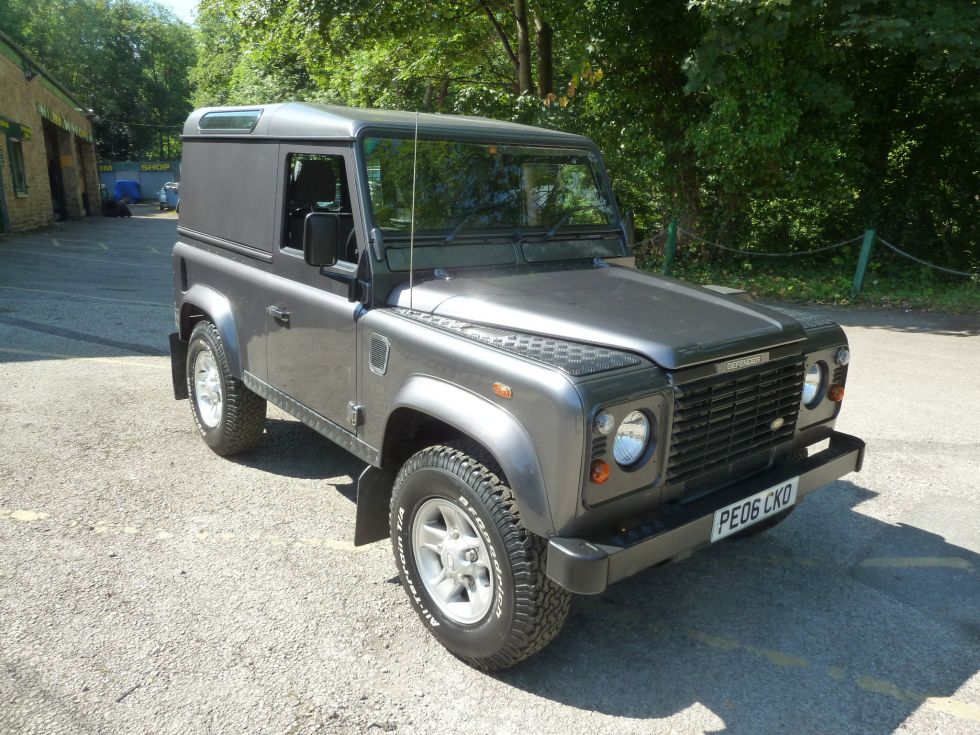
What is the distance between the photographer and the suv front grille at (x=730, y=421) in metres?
2.88

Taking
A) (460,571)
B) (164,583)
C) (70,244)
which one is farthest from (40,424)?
(70,244)

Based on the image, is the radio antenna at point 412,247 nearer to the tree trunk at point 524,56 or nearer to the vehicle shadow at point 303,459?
the vehicle shadow at point 303,459

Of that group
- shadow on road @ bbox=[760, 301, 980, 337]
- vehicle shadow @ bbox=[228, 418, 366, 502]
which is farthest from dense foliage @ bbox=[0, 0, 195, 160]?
vehicle shadow @ bbox=[228, 418, 366, 502]

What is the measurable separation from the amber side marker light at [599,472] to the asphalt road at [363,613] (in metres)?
0.91

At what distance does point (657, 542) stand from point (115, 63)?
2531 inches

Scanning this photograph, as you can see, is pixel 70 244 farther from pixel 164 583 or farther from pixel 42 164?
pixel 164 583

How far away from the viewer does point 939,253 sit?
45.0 ft

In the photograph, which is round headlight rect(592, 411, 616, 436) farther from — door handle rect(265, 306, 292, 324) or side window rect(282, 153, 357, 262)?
door handle rect(265, 306, 292, 324)

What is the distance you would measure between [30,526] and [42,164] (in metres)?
22.8

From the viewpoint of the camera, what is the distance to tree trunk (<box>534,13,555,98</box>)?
14.7 metres

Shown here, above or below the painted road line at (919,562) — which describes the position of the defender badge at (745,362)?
above

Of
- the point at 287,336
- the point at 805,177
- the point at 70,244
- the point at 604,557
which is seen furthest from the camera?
the point at 70,244

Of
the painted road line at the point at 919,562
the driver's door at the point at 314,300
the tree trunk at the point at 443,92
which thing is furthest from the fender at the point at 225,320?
the tree trunk at the point at 443,92

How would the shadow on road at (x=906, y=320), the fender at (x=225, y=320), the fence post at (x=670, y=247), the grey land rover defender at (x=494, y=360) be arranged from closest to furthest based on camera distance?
the grey land rover defender at (x=494, y=360) < the fender at (x=225, y=320) < the shadow on road at (x=906, y=320) < the fence post at (x=670, y=247)
